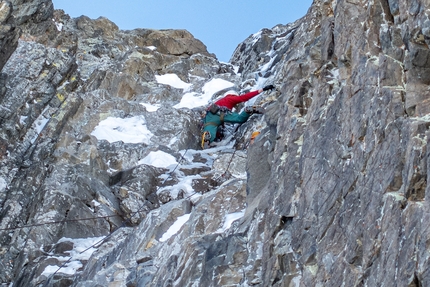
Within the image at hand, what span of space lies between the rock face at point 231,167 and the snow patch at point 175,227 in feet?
0.14

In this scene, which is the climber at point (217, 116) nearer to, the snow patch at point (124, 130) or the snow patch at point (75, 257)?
the snow patch at point (124, 130)

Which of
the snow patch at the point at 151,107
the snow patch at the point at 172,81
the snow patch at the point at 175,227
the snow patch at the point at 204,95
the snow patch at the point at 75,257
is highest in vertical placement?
the snow patch at the point at 172,81

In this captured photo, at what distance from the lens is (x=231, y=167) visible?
1852 centimetres

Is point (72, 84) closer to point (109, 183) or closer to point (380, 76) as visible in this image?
point (109, 183)

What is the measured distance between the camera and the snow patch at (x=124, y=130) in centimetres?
2294

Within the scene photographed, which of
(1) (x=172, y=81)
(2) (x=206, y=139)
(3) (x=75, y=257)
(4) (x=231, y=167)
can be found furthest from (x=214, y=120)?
(1) (x=172, y=81)

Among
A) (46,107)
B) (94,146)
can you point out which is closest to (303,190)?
(94,146)

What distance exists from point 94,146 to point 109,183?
1.84 meters

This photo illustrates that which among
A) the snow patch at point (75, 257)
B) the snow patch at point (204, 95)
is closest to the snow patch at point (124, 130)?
the snow patch at point (204, 95)

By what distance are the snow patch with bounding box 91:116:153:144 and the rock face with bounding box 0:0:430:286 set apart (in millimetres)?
89

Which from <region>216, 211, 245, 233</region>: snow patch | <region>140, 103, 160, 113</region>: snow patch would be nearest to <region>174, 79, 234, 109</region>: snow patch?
<region>140, 103, 160, 113</region>: snow patch

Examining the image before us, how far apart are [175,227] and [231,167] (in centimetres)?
413

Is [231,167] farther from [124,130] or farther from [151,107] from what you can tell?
[151,107]

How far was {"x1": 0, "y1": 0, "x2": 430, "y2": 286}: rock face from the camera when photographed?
8.10 metres
